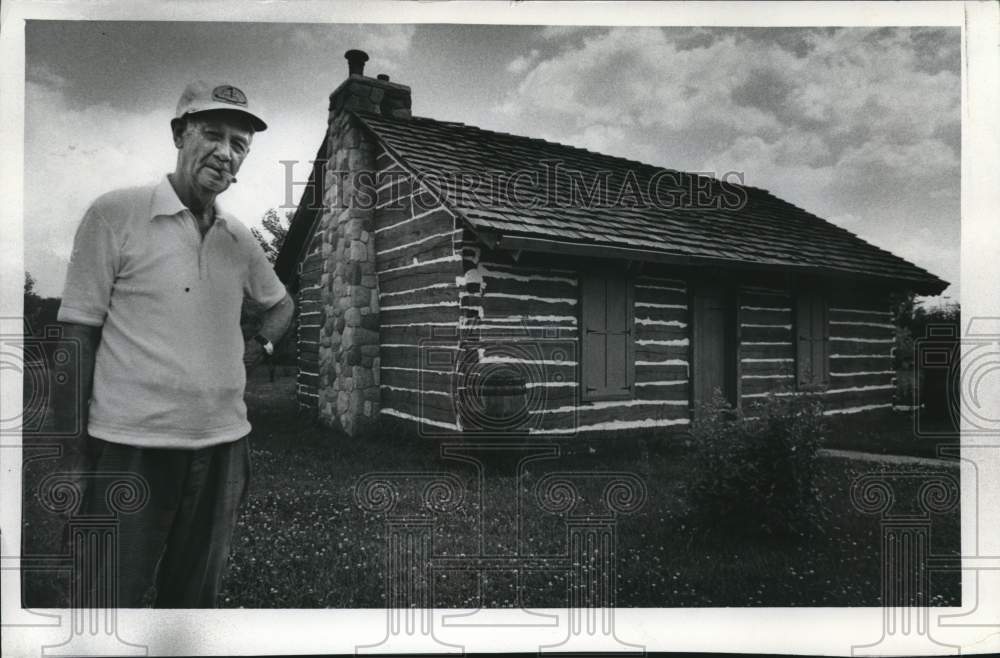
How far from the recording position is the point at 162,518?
9.40 feet

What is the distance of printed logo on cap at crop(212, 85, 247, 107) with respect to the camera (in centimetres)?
302

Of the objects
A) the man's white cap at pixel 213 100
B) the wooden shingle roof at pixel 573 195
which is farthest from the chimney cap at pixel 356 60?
the wooden shingle roof at pixel 573 195

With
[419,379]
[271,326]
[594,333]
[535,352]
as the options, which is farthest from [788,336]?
[271,326]

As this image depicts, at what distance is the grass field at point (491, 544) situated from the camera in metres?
3.07

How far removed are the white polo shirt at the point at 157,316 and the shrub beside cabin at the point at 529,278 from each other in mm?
539

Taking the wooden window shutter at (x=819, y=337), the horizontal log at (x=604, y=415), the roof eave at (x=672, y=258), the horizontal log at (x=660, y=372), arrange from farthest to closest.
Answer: the wooden window shutter at (x=819, y=337)
the horizontal log at (x=660, y=372)
the horizontal log at (x=604, y=415)
the roof eave at (x=672, y=258)

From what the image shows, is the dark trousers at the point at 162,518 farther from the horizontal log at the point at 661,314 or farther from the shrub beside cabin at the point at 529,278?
the horizontal log at the point at 661,314

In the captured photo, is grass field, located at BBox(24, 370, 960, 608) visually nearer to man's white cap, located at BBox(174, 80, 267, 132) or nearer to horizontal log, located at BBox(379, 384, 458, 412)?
horizontal log, located at BBox(379, 384, 458, 412)

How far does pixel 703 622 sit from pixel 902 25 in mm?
3765

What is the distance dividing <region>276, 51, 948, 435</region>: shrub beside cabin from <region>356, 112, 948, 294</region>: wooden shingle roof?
0.02 m

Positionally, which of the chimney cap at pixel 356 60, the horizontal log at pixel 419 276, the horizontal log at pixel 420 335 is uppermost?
the chimney cap at pixel 356 60

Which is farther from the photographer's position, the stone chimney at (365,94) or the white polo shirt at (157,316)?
the stone chimney at (365,94)

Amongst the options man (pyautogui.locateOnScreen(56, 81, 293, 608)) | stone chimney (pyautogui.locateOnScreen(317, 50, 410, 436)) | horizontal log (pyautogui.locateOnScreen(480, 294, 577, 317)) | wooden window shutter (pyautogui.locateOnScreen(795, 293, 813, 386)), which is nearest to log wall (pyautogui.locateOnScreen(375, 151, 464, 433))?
stone chimney (pyautogui.locateOnScreen(317, 50, 410, 436))

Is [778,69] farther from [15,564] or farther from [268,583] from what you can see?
[15,564]
